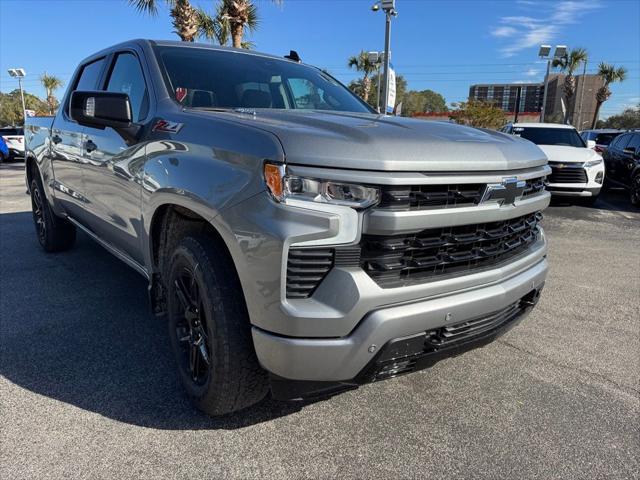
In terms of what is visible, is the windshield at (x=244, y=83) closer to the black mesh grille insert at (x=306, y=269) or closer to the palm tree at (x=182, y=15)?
the black mesh grille insert at (x=306, y=269)

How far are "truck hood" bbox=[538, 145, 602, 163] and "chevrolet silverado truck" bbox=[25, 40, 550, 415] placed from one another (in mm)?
7966

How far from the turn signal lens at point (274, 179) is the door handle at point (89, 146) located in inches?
80.8

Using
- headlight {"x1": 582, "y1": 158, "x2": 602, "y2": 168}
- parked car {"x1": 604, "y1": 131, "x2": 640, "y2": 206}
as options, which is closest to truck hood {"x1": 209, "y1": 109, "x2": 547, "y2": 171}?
headlight {"x1": 582, "y1": 158, "x2": 602, "y2": 168}

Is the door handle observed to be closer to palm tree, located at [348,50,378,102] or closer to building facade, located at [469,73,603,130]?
palm tree, located at [348,50,378,102]

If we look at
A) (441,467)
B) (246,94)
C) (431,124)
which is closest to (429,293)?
(441,467)

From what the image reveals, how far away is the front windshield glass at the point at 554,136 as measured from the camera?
1106cm

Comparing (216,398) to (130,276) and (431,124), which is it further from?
(130,276)

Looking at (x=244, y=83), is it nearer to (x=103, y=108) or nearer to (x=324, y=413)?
(x=103, y=108)

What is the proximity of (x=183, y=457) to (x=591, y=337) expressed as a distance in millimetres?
2924

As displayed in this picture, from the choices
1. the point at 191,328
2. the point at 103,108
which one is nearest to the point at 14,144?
the point at 103,108

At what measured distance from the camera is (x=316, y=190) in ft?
6.21

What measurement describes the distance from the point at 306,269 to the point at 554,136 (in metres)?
11.0

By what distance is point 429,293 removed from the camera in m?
2.04

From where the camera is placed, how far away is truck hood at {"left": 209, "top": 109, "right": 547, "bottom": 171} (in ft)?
6.25
